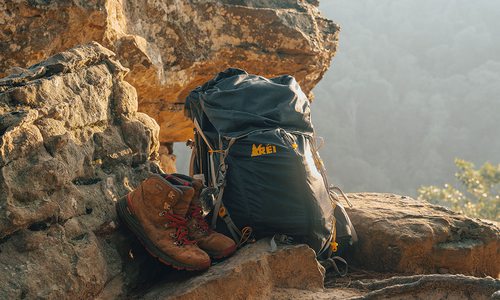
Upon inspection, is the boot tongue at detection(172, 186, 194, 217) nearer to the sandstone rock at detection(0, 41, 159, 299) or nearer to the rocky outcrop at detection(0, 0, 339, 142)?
the sandstone rock at detection(0, 41, 159, 299)

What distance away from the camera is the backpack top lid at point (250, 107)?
12.0 feet

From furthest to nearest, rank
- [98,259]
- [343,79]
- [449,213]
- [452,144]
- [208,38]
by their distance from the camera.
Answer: [343,79] → [452,144] → [208,38] → [449,213] → [98,259]

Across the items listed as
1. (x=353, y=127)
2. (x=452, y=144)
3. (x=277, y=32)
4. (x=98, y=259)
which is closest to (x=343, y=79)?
(x=353, y=127)

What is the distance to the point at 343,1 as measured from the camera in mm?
77188

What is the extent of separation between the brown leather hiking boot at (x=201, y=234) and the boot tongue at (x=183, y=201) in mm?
65

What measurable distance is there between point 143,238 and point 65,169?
55 cm

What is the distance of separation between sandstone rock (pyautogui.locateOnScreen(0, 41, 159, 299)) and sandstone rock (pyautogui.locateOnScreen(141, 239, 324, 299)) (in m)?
0.44

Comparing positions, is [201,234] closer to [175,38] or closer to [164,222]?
[164,222]

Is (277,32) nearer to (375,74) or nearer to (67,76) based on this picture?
(67,76)

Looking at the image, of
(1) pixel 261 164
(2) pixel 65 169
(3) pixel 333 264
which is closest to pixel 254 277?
(1) pixel 261 164

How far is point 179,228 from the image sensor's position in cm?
321

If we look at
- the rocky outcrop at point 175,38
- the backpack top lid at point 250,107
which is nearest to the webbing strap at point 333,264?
the backpack top lid at point 250,107

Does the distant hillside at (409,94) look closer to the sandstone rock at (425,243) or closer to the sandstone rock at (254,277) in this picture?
the sandstone rock at (425,243)

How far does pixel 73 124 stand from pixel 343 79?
61.9 metres
